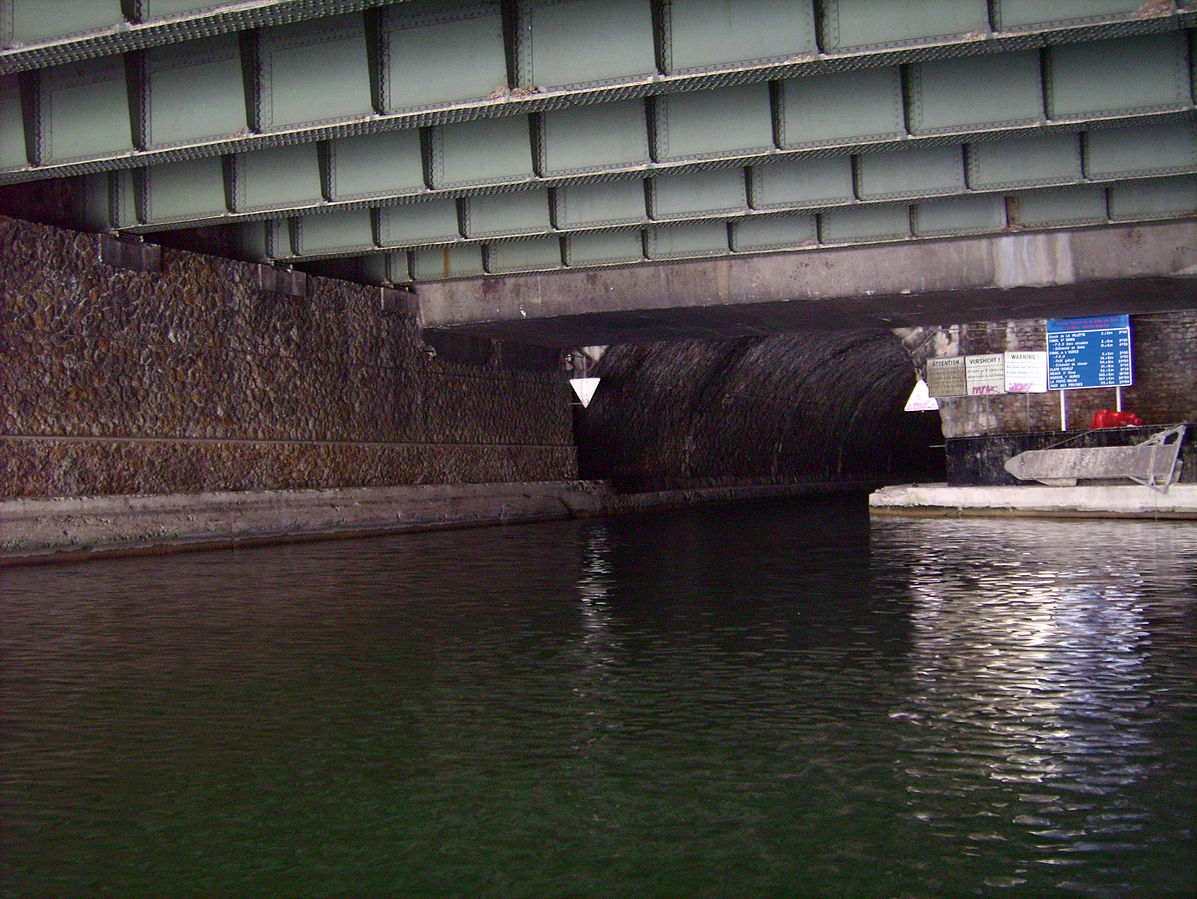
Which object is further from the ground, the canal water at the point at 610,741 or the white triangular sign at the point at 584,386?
the white triangular sign at the point at 584,386

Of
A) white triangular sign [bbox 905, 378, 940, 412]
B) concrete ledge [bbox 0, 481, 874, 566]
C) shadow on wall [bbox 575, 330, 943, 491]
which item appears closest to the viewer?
concrete ledge [bbox 0, 481, 874, 566]

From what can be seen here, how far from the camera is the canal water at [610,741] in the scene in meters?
3.83

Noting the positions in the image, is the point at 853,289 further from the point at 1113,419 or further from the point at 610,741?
the point at 610,741

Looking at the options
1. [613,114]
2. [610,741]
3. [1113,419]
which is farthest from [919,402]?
[610,741]

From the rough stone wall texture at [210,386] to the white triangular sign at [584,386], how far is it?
321cm

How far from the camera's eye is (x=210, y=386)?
746 inches

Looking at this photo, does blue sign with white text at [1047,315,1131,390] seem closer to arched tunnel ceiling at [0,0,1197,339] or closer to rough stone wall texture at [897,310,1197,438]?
rough stone wall texture at [897,310,1197,438]

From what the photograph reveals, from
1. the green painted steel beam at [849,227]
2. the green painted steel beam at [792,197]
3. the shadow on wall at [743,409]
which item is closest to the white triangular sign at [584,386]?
the shadow on wall at [743,409]

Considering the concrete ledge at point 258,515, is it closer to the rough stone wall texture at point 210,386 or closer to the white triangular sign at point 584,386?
Answer: the rough stone wall texture at point 210,386

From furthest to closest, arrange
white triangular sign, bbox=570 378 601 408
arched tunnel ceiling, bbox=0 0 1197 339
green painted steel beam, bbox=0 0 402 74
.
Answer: white triangular sign, bbox=570 378 601 408 < arched tunnel ceiling, bbox=0 0 1197 339 < green painted steel beam, bbox=0 0 402 74

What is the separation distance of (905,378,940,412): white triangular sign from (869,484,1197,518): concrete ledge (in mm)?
22449

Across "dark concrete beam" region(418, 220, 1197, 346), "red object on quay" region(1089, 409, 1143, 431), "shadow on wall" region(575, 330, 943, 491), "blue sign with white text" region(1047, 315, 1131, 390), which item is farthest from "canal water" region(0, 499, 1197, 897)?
"shadow on wall" region(575, 330, 943, 491)

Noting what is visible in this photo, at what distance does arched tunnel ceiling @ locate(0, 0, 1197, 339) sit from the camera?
36.6 ft

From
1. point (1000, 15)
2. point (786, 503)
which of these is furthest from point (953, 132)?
point (786, 503)
